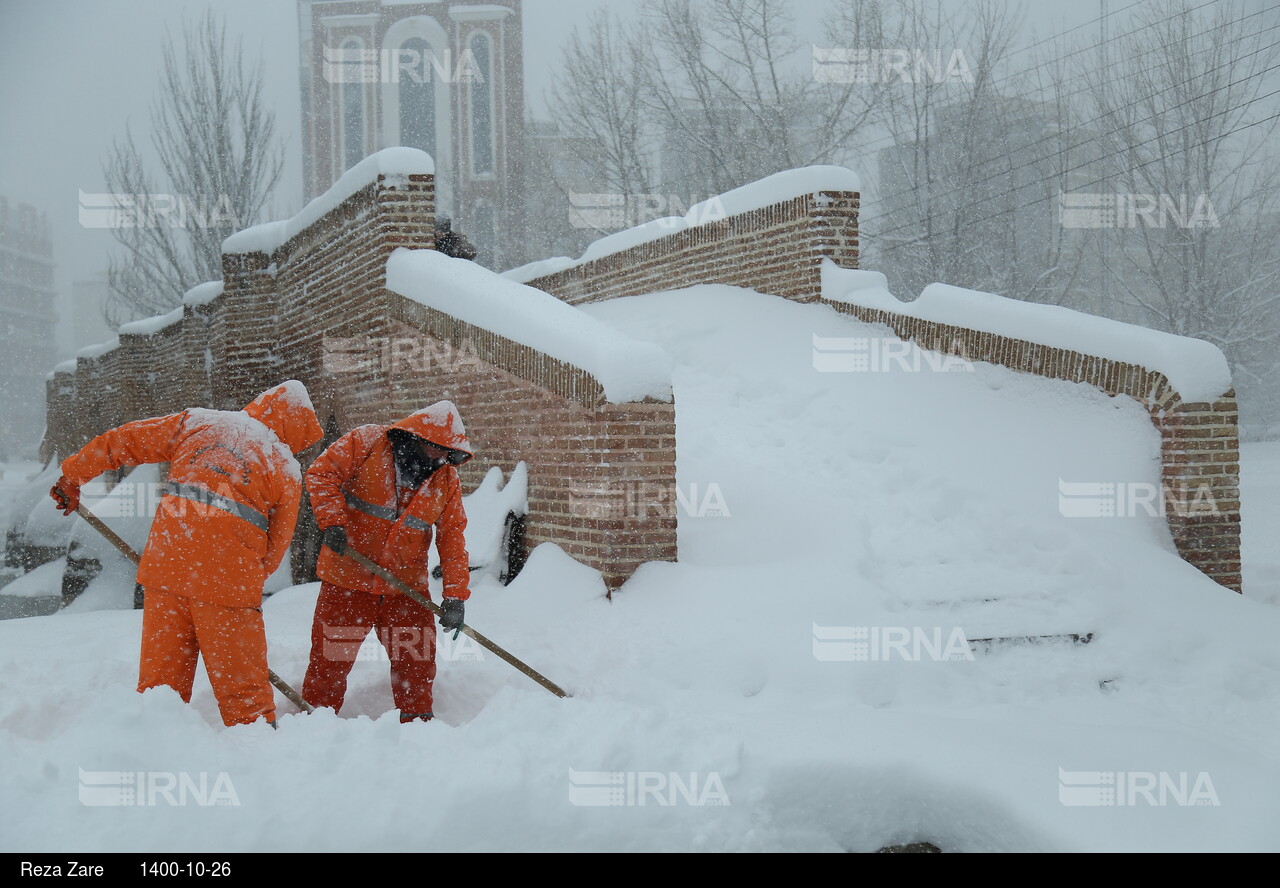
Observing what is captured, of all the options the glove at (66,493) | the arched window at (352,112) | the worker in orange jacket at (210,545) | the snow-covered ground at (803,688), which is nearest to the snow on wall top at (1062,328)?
the snow-covered ground at (803,688)

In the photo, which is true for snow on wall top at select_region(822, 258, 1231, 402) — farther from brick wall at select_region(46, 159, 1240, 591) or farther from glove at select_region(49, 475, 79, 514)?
glove at select_region(49, 475, 79, 514)

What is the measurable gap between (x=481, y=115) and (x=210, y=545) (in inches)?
1268

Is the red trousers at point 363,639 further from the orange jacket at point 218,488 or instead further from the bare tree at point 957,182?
the bare tree at point 957,182

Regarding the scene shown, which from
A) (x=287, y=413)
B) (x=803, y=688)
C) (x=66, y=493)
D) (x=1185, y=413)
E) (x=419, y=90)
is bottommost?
(x=803, y=688)

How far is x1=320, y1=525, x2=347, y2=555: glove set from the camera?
444 centimetres

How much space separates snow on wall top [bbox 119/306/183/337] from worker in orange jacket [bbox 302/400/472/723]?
1273cm

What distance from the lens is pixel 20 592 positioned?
51.5 ft

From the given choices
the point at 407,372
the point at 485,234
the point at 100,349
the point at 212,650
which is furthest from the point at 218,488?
the point at 485,234

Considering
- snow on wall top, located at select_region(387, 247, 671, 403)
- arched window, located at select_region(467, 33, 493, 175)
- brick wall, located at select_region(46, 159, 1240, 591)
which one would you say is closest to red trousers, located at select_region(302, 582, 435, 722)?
brick wall, located at select_region(46, 159, 1240, 591)

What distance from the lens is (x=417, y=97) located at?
3450cm

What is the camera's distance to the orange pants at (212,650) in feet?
12.3

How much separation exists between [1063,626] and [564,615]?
2.67 meters

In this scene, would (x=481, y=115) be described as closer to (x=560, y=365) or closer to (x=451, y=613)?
(x=560, y=365)
